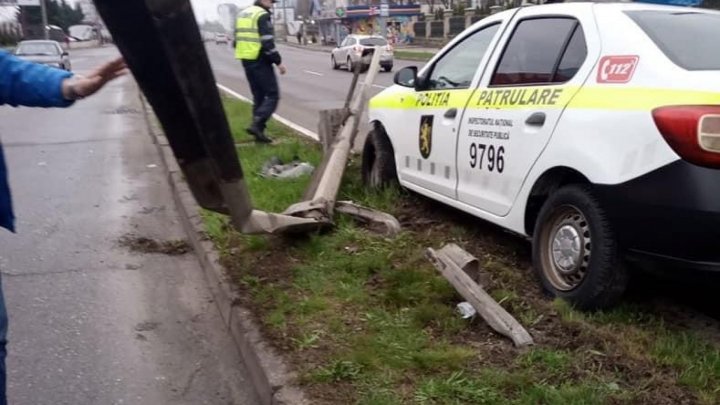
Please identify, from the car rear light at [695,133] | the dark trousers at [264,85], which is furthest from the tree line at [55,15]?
the car rear light at [695,133]

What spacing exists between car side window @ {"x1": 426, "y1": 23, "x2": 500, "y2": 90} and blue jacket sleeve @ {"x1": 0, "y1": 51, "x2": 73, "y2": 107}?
10.3ft

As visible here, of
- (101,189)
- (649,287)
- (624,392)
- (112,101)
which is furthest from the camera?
(112,101)

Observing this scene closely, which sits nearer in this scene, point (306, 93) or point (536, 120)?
point (536, 120)

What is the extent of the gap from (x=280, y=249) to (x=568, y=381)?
8.15ft

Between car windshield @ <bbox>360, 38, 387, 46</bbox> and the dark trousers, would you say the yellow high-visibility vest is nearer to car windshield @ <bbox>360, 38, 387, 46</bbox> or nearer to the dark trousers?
the dark trousers

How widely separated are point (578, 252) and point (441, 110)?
1782 mm

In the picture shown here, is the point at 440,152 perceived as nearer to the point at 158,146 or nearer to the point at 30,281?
the point at 30,281

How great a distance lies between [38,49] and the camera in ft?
114

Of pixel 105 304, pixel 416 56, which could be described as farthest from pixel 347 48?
pixel 105 304

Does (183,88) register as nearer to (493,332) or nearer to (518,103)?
(493,332)

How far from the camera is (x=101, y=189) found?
8.59m

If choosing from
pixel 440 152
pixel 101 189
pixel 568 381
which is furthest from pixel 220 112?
pixel 101 189

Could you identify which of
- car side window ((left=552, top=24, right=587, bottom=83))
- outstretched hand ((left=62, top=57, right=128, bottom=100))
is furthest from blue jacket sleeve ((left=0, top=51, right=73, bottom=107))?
car side window ((left=552, top=24, right=587, bottom=83))

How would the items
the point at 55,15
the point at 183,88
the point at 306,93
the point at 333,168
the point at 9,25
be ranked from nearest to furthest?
the point at 183,88, the point at 333,168, the point at 306,93, the point at 9,25, the point at 55,15
